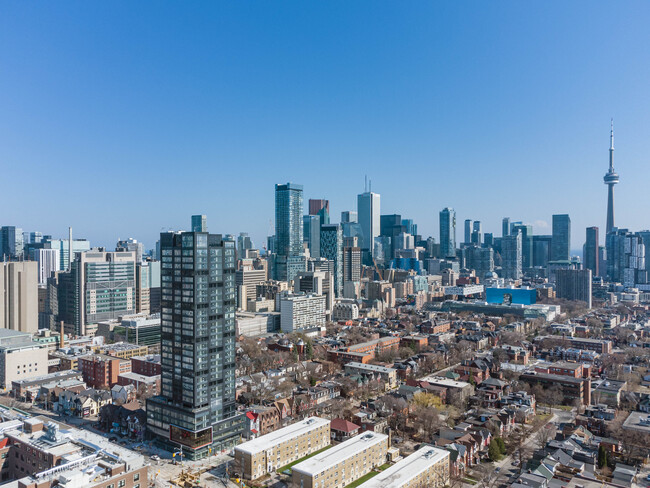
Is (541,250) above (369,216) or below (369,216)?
below

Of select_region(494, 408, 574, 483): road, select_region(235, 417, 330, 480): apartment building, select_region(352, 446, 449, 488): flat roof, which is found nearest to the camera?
select_region(352, 446, 449, 488): flat roof

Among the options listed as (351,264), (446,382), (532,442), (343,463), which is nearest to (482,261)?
(351,264)

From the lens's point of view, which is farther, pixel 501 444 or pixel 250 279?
pixel 250 279

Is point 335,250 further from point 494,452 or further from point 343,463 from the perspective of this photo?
point 343,463

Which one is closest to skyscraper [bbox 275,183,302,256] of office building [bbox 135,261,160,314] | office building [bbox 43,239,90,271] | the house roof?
office building [bbox 43,239,90,271]

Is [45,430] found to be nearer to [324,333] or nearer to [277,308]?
[324,333]

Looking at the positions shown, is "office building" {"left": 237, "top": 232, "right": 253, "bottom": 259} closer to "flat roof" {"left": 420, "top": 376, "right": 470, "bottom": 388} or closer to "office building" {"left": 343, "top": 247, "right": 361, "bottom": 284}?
"office building" {"left": 343, "top": 247, "right": 361, "bottom": 284}

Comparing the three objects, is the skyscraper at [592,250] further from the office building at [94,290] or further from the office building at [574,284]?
the office building at [94,290]
